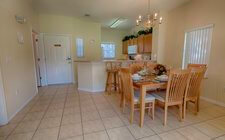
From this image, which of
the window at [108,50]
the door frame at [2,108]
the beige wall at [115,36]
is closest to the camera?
the door frame at [2,108]

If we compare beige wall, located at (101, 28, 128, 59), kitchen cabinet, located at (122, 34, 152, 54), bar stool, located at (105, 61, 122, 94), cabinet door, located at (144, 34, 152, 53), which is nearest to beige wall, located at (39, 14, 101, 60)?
beige wall, located at (101, 28, 128, 59)

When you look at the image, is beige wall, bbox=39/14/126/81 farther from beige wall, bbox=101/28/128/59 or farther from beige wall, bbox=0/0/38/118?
beige wall, bbox=101/28/128/59

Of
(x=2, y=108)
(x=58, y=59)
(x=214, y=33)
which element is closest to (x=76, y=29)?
(x=58, y=59)

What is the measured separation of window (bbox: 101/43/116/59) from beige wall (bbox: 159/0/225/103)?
3.51 meters

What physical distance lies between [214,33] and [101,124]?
3245 millimetres

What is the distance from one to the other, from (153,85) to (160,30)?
9.36 feet

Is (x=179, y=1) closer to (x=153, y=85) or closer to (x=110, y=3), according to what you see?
(x=110, y=3)

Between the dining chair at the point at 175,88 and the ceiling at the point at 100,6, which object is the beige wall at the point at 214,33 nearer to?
the ceiling at the point at 100,6

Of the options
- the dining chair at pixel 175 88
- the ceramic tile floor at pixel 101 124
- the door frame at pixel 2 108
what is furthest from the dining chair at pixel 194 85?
the door frame at pixel 2 108

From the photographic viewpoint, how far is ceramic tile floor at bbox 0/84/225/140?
180cm

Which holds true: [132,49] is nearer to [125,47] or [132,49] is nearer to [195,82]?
[125,47]

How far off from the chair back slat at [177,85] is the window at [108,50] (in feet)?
18.2

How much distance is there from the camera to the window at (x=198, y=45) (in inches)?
120

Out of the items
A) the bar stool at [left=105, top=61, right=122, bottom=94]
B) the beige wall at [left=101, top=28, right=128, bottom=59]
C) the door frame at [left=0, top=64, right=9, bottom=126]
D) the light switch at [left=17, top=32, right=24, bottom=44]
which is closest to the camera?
the door frame at [left=0, top=64, right=9, bottom=126]
